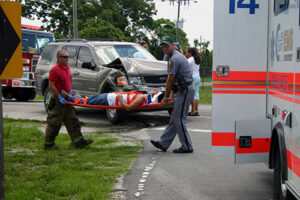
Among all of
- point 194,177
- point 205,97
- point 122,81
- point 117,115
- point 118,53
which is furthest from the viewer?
point 205,97

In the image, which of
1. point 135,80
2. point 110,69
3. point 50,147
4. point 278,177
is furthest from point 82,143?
point 278,177

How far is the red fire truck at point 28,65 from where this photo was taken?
1923 centimetres

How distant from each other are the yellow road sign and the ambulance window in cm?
257

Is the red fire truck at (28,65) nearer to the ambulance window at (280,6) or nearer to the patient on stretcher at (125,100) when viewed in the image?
the patient on stretcher at (125,100)

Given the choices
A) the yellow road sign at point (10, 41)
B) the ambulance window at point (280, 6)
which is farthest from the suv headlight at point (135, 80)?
the yellow road sign at point (10, 41)

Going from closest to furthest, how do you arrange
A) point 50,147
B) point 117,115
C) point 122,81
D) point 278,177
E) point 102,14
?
point 278,177 → point 50,147 → point 117,115 → point 122,81 → point 102,14

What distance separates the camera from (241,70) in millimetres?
5410

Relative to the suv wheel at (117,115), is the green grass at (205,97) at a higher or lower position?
lower

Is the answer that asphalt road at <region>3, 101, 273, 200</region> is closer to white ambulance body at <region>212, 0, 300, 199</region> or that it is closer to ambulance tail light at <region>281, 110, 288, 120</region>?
white ambulance body at <region>212, 0, 300, 199</region>

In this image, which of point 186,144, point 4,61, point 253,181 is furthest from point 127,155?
point 4,61

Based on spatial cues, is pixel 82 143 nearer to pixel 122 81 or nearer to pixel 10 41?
pixel 122 81

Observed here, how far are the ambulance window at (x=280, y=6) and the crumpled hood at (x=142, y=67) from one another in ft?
21.0

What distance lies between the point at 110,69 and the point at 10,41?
7125 mm

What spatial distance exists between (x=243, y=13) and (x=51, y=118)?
4.26m
